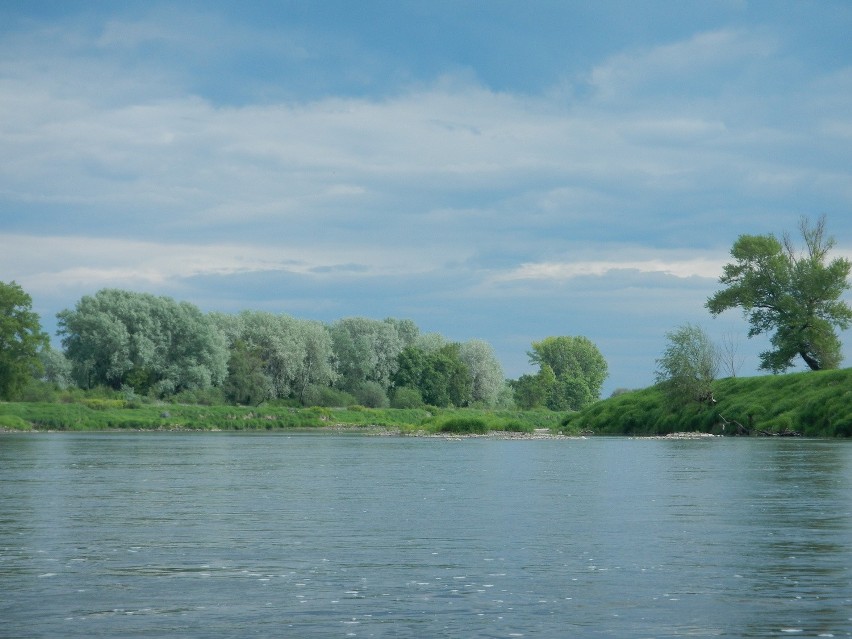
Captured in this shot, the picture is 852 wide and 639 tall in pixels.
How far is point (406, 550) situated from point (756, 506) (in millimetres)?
8656

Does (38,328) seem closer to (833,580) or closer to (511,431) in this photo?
(511,431)

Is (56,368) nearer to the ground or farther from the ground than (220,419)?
farther from the ground

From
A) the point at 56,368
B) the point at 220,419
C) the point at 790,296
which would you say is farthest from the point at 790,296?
the point at 56,368

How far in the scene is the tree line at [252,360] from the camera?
323ft

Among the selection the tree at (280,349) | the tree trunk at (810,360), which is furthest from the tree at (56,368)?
the tree trunk at (810,360)

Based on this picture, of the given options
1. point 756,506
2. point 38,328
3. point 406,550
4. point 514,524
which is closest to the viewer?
point 406,550

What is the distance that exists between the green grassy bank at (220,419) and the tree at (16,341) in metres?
3.23

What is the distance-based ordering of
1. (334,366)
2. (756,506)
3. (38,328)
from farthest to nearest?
1. (334,366)
2. (38,328)
3. (756,506)

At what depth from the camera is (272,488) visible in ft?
80.1

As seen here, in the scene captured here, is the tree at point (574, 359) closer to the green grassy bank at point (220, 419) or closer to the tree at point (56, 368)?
the green grassy bank at point (220, 419)

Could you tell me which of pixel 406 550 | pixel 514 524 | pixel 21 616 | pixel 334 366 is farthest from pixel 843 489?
pixel 334 366

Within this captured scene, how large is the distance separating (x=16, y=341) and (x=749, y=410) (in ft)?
189

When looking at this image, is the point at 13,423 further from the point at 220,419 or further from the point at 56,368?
the point at 56,368

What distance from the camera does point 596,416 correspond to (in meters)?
80.4
